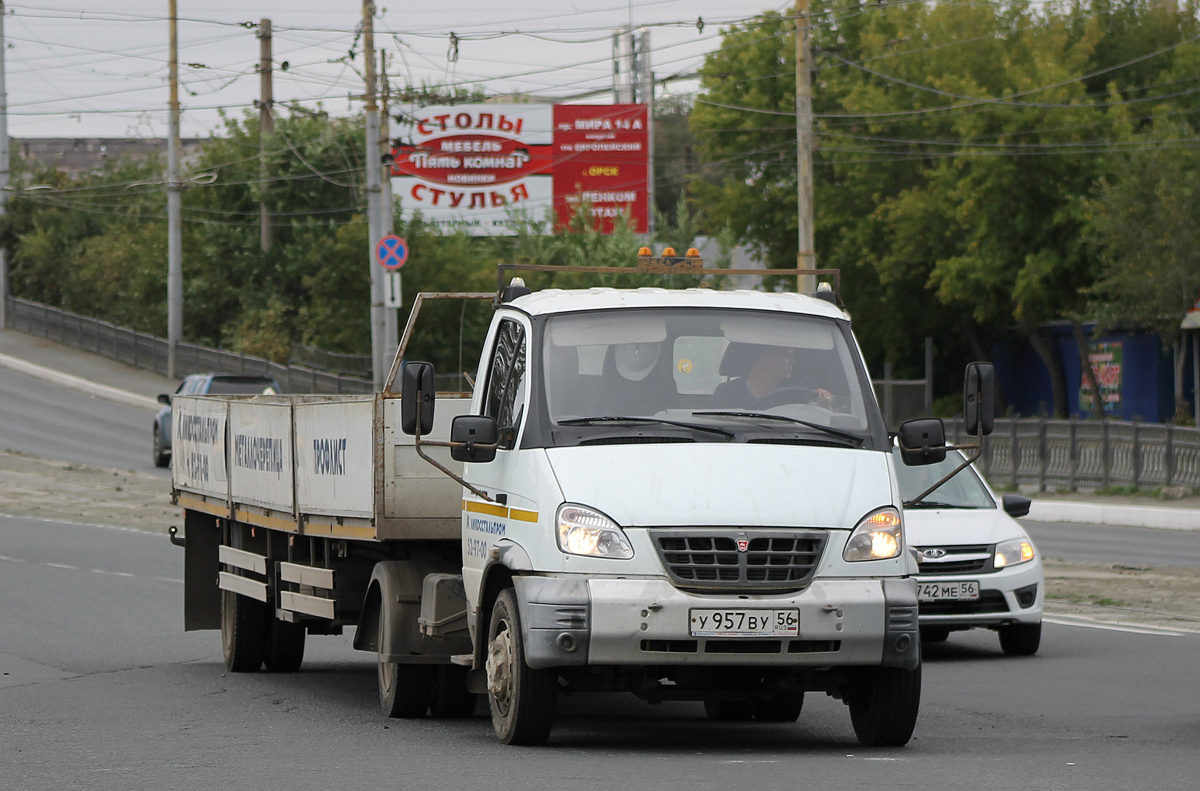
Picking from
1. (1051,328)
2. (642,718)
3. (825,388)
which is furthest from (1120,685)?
(1051,328)

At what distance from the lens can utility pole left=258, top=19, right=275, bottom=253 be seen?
2397 inches

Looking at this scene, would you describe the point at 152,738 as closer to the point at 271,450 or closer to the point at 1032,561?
the point at 271,450

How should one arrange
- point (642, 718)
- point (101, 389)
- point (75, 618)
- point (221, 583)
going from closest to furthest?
point (642, 718) → point (221, 583) → point (75, 618) → point (101, 389)

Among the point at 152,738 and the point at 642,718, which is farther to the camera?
the point at 642,718

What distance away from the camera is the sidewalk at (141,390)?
93.1ft

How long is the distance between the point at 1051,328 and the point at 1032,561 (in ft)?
137

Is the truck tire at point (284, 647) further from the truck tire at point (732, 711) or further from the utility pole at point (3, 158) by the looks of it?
the utility pole at point (3, 158)

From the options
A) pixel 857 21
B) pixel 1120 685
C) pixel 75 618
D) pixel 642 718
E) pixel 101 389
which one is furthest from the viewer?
pixel 857 21

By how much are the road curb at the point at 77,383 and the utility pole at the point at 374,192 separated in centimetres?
1298

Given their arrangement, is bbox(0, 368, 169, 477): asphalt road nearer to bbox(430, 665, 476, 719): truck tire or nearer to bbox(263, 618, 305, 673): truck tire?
bbox(263, 618, 305, 673): truck tire

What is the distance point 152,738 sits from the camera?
30.7ft

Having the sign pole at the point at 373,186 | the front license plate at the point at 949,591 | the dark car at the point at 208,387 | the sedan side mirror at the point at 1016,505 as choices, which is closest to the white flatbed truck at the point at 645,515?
the front license plate at the point at 949,591

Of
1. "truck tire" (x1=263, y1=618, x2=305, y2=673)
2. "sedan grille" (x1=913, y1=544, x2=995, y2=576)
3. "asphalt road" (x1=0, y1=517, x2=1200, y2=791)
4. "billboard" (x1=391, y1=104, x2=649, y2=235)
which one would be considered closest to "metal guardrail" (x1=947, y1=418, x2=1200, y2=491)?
"asphalt road" (x1=0, y1=517, x2=1200, y2=791)

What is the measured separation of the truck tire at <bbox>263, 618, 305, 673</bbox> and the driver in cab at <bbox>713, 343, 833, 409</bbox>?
5096 mm
